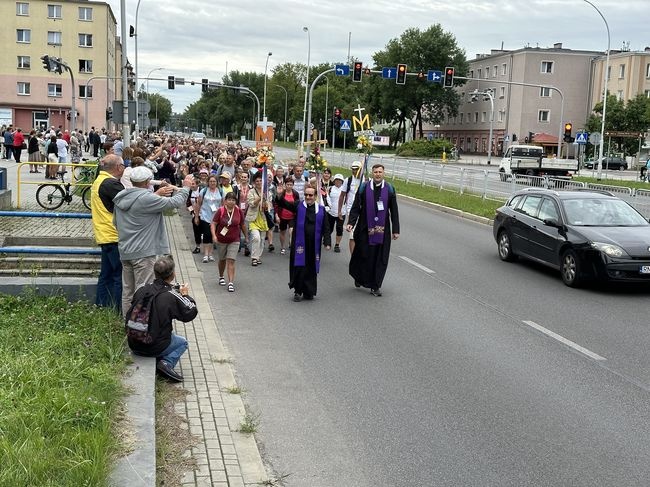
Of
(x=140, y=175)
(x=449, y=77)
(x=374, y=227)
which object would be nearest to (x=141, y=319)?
(x=140, y=175)

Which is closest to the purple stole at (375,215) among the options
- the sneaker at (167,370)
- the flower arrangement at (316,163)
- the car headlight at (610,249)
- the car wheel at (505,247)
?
the car headlight at (610,249)

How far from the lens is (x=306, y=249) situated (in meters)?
10.9

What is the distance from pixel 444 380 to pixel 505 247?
27.4 ft

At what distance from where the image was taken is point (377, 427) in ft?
19.5

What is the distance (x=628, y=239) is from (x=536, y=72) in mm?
82238

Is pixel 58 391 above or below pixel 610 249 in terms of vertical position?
below

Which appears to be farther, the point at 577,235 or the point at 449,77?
the point at 449,77

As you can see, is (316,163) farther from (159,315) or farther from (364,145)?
(159,315)

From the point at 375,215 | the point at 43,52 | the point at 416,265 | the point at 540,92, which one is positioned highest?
the point at 43,52

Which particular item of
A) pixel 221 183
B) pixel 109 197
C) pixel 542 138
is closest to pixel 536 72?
pixel 542 138

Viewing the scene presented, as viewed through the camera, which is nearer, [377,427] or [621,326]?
[377,427]

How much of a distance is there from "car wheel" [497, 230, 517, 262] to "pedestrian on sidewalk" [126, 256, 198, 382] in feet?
31.2

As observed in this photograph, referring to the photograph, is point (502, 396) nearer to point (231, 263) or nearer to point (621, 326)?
point (621, 326)

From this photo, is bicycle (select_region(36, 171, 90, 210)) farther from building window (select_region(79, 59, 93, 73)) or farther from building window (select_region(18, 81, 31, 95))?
building window (select_region(79, 59, 93, 73))
